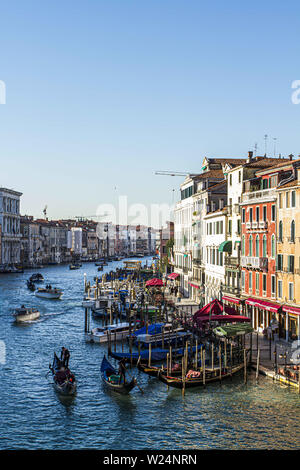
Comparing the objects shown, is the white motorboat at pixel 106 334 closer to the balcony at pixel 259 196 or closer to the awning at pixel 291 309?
the awning at pixel 291 309

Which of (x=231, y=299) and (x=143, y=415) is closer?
(x=143, y=415)

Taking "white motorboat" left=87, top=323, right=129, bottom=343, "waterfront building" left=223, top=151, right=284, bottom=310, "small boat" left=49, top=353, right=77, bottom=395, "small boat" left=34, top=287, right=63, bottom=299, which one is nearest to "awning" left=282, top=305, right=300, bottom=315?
"waterfront building" left=223, top=151, right=284, bottom=310

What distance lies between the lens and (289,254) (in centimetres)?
2795

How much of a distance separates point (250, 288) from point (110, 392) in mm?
12087

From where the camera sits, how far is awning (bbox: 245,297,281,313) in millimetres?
28770

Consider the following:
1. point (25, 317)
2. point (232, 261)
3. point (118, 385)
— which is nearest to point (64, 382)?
point (118, 385)

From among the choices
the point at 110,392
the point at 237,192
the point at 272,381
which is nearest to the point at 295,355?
the point at 272,381

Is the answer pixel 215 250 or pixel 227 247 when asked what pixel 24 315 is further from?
pixel 227 247

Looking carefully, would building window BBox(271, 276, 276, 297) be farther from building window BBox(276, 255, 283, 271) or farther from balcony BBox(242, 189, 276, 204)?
balcony BBox(242, 189, 276, 204)

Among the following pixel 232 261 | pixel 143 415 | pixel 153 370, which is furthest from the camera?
pixel 232 261

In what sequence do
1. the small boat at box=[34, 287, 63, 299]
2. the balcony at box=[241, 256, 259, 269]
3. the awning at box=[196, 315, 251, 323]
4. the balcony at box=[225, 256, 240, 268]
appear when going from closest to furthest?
1. the awning at box=[196, 315, 251, 323]
2. the balcony at box=[241, 256, 259, 269]
3. the balcony at box=[225, 256, 240, 268]
4. the small boat at box=[34, 287, 63, 299]

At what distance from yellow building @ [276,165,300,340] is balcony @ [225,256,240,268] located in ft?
18.4

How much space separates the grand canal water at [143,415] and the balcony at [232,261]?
1102 centimetres

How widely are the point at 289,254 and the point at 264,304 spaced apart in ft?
11.0
